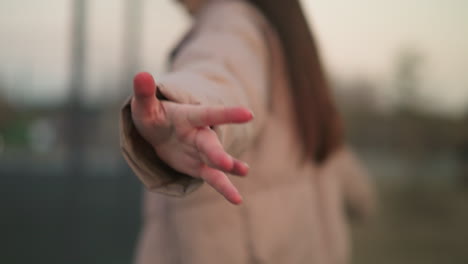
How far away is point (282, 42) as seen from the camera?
863 millimetres

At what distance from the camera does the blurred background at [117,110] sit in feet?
4.78

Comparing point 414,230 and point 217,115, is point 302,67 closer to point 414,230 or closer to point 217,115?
point 217,115

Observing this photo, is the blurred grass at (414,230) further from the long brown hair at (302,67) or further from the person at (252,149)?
the long brown hair at (302,67)

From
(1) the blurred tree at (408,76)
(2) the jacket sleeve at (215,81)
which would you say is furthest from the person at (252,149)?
(1) the blurred tree at (408,76)

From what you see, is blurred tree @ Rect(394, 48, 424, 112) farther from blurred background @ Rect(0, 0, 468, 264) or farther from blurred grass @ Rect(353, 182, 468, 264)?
blurred grass @ Rect(353, 182, 468, 264)

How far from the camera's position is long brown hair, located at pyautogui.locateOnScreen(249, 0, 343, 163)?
863 millimetres

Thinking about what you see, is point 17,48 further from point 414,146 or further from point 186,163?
point 414,146

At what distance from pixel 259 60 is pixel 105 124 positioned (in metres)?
0.98

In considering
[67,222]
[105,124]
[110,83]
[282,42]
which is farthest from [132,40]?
[282,42]

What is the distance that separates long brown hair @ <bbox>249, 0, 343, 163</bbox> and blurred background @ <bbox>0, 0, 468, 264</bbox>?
33.8 inches

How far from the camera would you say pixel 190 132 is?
447 millimetres

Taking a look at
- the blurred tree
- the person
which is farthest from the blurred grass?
the person

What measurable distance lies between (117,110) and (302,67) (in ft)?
3.21

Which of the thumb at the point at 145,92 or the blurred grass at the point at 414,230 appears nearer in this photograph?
the thumb at the point at 145,92
